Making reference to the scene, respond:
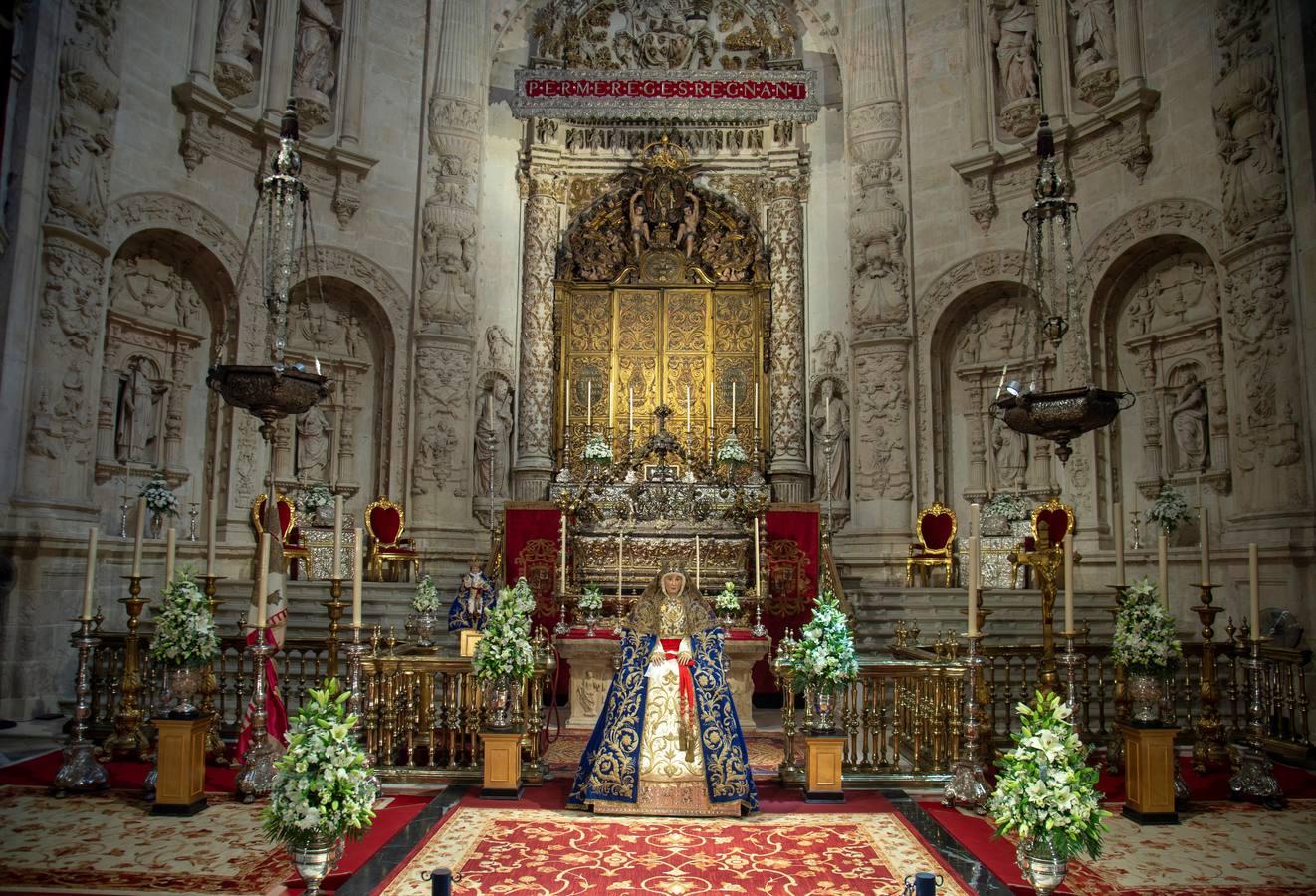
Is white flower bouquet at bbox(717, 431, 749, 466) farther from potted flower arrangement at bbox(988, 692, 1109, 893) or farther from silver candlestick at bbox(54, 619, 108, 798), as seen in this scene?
potted flower arrangement at bbox(988, 692, 1109, 893)

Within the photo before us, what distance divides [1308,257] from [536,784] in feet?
32.6


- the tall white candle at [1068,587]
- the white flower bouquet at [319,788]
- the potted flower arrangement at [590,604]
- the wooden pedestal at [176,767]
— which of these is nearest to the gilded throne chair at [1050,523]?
the tall white candle at [1068,587]

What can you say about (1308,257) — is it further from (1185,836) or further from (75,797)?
(75,797)

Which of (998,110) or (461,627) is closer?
(461,627)

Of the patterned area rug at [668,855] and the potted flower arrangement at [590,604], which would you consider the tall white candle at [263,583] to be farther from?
the potted flower arrangement at [590,604]

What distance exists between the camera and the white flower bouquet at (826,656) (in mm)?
7141

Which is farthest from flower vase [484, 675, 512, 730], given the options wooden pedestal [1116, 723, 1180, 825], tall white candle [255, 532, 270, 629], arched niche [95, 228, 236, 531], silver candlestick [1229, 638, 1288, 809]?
arched niche [95, 228, 236, 531]

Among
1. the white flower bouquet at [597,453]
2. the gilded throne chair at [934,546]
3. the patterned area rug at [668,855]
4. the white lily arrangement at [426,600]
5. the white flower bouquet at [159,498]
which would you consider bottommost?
the patterned area rug at [668,855]

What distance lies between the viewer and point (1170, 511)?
12.1m

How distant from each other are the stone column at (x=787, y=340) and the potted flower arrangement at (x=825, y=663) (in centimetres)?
927

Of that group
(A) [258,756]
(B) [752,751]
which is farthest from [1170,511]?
(A) [258,756]

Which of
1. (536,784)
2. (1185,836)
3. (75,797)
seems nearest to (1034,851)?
(1185,836)

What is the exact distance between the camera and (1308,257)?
34.7 ft

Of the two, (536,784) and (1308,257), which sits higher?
(1308,257)
